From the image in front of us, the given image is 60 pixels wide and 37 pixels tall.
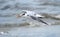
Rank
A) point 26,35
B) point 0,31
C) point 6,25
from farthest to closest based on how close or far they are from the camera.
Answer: point 6,25
point 0,31
point 26,35

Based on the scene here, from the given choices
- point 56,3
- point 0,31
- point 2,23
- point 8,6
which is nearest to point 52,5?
point 56,3

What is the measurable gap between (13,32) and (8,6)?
155 inches

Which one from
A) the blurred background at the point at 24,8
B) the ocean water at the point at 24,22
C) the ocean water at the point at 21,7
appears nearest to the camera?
the ocean water at the point at 24,22

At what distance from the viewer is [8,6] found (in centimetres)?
1016

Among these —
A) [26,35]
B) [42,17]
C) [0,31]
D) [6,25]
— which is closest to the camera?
[26,35]

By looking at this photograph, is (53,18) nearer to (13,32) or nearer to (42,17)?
(42,17)

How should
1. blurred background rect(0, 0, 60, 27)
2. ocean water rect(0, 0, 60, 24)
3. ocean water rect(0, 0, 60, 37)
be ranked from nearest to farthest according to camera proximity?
ocean water rect(0, 0, 60, 37), blurred background rect(0, 0, 60, 27), ocean water rect(0, 0, 60, 24)

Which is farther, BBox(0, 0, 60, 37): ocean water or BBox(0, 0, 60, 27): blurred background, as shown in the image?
BBox(0, 0, 60, 27): blurred background

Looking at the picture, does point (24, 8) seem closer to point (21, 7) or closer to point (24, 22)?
point (21, 7)

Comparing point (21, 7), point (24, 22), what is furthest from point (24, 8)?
point (24, 22)

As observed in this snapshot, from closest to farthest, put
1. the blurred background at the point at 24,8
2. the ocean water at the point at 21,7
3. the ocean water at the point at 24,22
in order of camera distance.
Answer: the ocean water at the point at 24,22
the blurred background at the point at 24,8
the ocean water at the point at 21,7

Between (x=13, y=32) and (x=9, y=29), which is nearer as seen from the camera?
(x=13, y=32)

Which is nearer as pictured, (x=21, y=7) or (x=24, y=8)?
(x=24, y=8)

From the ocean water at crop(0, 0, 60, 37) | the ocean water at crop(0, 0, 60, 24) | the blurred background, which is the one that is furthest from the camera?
the ocean water at crop(0, 0, 60, 24)
